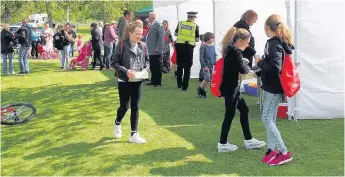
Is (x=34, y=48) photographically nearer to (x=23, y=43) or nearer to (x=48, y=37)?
(x=48, y=37)

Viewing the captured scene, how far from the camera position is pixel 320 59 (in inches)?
331

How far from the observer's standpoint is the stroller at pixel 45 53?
80.9 feet

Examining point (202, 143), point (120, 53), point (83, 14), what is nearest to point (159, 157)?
point (202, 143)

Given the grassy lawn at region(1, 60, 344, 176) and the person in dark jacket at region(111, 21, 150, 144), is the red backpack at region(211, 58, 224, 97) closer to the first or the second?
the grassy lawn at region(1, 60, 344, 176)

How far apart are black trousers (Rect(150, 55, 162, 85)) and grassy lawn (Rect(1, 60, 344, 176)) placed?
1469 millimetres

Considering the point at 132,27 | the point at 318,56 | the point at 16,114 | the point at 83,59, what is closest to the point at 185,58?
the point at 318,56

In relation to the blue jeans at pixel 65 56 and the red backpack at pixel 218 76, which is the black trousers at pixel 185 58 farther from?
the blue jeans at pixel 65 56

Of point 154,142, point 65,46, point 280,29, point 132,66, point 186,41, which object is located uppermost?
point 280,29

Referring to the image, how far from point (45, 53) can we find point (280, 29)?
20.6 metres

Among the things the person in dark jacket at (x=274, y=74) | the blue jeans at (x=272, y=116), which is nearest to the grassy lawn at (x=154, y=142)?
the person in dark jacket at (x=274, y=74)

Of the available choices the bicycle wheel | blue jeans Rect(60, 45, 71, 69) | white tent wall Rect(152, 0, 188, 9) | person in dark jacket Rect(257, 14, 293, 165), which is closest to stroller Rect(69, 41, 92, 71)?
blue jeans Rect(60, 45, 71, 69)

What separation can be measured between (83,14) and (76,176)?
5586cm

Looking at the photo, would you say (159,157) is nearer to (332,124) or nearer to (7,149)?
(7,149)

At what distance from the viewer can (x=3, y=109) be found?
8523mm
